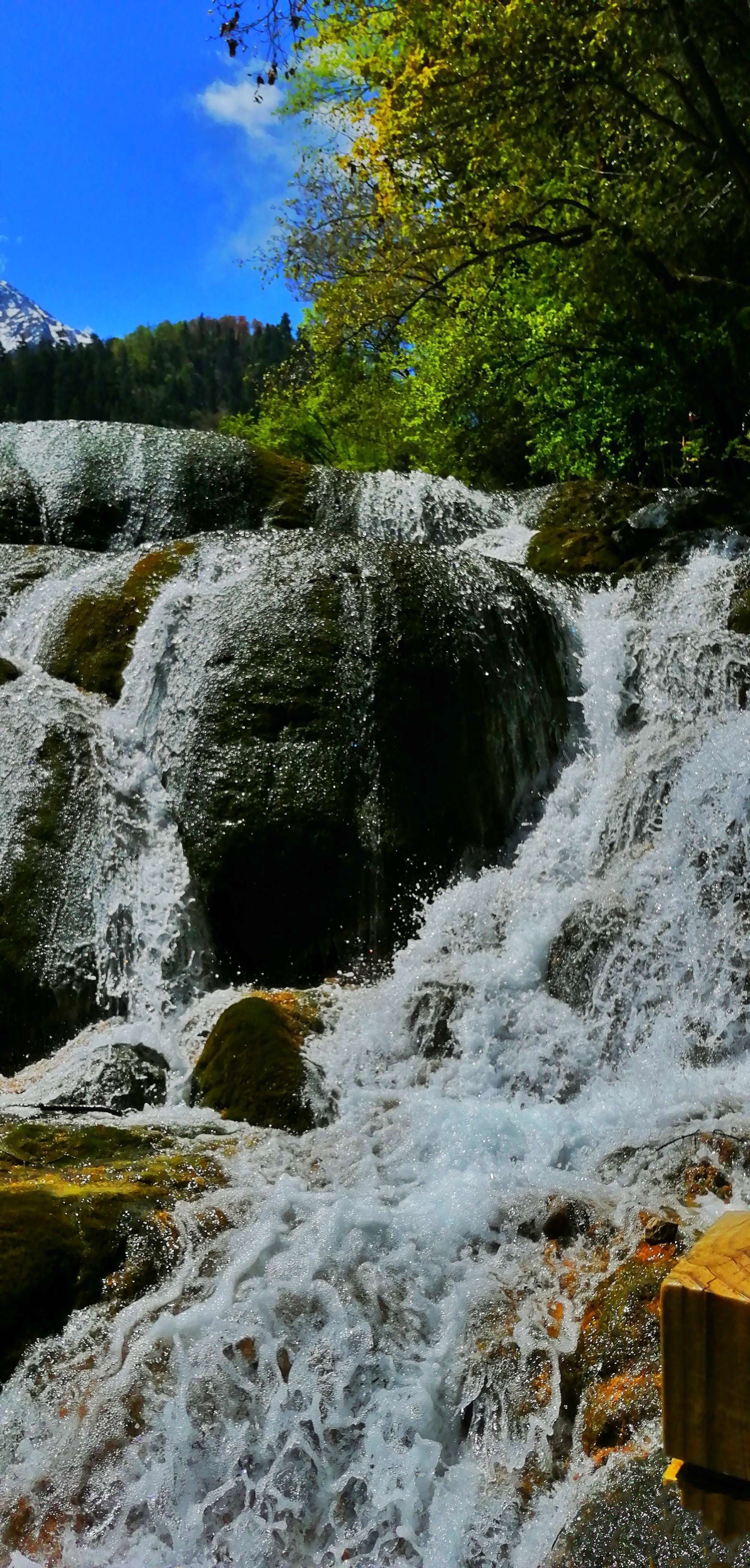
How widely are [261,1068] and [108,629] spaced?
407 cm

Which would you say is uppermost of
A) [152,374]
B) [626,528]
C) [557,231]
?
[152,374]

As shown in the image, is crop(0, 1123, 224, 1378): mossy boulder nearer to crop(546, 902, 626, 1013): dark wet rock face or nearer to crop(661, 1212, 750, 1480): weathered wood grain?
crop(546, 902, 626, 1013): dark wet rock face

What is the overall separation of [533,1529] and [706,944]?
123 inches

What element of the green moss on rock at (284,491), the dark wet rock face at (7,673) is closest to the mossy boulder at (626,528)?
the green moss on rock at (284,491)

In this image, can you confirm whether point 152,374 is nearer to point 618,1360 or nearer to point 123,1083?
point 123,1083

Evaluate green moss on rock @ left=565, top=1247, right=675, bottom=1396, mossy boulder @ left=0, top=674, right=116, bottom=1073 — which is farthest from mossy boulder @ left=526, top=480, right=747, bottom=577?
green moss on rock @ left=565, top=1247, right=675, bottom=1396

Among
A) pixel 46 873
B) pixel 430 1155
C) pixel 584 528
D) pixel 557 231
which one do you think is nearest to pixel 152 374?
pixel 557 231

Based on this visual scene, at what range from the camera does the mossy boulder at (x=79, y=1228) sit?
11.9 ft

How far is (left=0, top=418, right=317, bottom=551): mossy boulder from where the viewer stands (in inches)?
445

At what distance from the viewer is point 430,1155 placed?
464cm

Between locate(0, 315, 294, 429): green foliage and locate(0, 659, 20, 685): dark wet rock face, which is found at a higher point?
locate(0, 315, 294, 429): green foliage

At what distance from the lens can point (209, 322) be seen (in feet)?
263

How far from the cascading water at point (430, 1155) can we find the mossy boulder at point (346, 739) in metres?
0.23

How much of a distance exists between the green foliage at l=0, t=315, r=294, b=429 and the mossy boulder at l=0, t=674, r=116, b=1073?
97.4 ft
